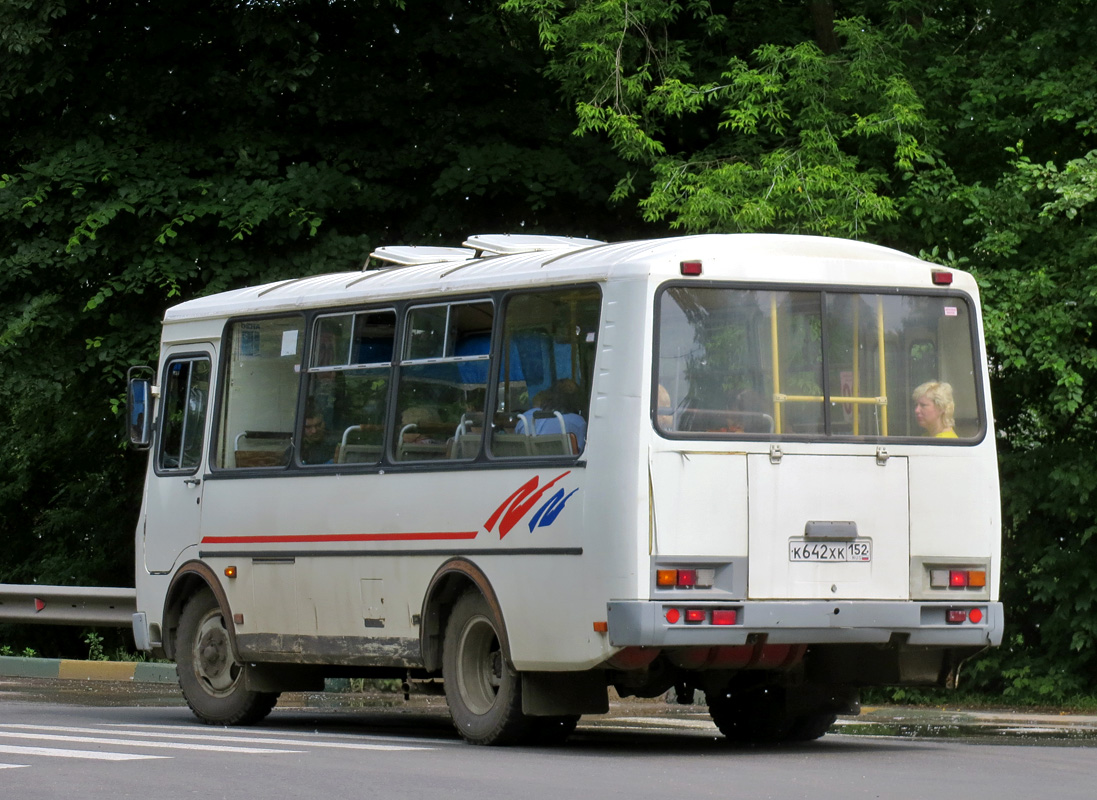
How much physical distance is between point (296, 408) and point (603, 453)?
10.9 ft

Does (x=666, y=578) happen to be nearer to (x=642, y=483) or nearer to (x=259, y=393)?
(x=642, y=483)

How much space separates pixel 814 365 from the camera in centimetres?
1177

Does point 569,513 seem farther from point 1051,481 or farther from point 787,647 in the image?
point 1051,481

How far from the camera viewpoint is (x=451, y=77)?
869 inches

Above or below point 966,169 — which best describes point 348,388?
below

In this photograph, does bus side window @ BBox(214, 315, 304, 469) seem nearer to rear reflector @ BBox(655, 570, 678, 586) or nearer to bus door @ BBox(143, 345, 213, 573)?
bus door @ BBox(143, 345, 213, 573)

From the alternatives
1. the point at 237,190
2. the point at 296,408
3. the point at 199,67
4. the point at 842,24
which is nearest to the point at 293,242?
the point at 237,190

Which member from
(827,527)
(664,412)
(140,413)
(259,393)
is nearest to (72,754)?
(664,412)

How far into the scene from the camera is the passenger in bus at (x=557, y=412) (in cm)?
1152

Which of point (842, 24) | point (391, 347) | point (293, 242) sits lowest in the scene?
point (391, 347)

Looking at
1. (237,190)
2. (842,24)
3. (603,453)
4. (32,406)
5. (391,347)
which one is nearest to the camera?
(603,453)

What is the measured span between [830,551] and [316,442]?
12.6 ft

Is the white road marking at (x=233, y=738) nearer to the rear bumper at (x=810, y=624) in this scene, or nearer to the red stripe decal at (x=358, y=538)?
the red stripe decal at (x=358, y=538)

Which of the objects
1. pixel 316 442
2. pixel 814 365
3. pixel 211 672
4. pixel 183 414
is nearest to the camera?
pixel 814 365
